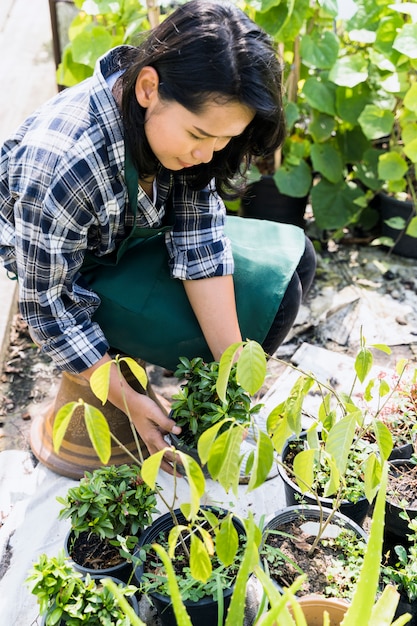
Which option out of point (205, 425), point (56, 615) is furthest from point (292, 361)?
point (56, 615)

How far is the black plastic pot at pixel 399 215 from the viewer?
2871mm

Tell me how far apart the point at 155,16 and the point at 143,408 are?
166cm

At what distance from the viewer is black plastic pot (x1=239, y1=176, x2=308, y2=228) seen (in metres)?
2.91

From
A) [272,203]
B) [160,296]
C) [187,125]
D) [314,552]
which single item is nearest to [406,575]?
[314,552]

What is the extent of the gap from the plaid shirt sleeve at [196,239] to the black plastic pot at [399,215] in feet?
4.55

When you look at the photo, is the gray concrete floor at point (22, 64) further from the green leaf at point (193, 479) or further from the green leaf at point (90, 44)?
the green leaf at point (193, 479)

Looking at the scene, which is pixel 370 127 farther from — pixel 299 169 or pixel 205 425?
pixel 205 425

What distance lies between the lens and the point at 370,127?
263 centimetres

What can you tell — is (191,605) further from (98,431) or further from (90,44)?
(90,44)

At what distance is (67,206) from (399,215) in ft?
6.11

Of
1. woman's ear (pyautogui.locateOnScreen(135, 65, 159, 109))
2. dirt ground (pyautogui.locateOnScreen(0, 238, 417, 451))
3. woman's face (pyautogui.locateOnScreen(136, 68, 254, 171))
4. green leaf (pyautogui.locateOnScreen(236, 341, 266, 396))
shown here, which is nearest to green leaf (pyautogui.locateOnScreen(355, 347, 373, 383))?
green leaf (pyautogui.locateOnScreen(236, 341, 266, 396))

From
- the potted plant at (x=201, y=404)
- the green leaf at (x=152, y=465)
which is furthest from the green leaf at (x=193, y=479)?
the potted plant at (x=201, y=404)

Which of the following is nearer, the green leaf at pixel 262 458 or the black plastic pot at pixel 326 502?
the green leaf at pixel 262 458

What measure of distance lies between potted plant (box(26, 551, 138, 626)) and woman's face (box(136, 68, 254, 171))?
79 centimetres
